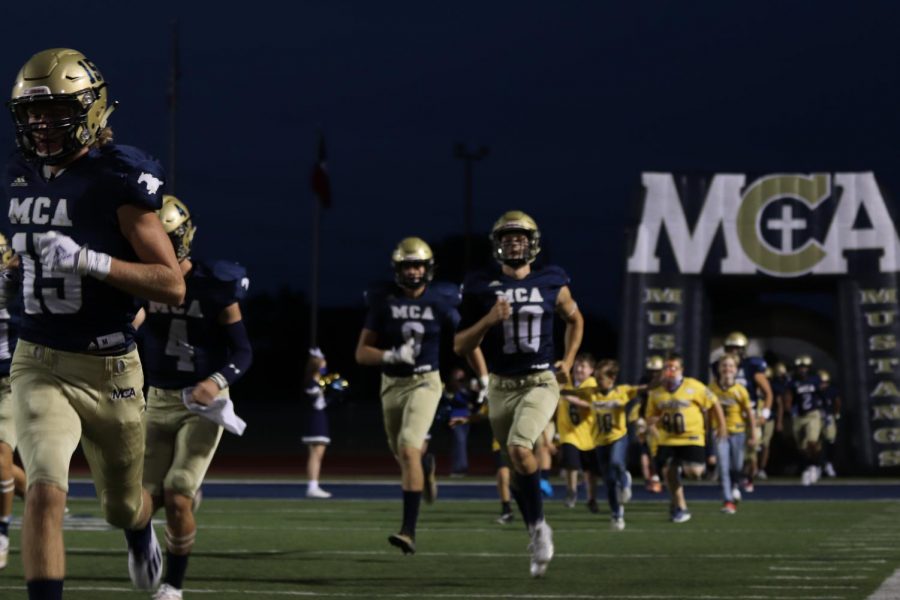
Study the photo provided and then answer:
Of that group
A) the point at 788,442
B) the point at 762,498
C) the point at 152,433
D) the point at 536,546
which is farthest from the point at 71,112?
the point at 788,442

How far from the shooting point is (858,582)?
8906mm

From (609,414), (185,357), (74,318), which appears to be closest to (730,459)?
(609,414)

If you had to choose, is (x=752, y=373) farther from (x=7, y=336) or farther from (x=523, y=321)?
(x=7, y=336)

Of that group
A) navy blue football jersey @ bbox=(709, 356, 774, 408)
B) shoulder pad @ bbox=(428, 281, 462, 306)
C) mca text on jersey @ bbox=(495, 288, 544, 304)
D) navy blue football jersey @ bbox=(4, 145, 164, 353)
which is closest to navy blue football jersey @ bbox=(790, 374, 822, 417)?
navy blue football jersey @ bbox=(709, 356, 774, 408)

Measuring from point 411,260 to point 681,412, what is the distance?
4.35 m

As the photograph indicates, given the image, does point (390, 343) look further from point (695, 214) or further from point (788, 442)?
point (788, 442)

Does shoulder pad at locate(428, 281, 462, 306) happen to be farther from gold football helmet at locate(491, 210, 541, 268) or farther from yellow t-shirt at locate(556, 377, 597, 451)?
yellow t-shirt at locate(556, 377, 597, 451)

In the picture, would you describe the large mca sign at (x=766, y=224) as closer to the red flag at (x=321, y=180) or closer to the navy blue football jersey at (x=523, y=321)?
the navy blue football jersey at (x=523, y=321)

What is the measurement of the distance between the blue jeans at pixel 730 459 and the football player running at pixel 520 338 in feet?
20.0

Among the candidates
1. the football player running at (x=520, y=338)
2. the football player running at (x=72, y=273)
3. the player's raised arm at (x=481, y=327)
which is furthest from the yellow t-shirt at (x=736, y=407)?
the football player running at (x=72, y=273)

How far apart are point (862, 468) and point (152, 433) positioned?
1686 cm

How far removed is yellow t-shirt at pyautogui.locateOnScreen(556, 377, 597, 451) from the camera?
16.6m

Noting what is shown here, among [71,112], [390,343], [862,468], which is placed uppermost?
[71,112]

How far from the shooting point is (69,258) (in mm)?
5254
